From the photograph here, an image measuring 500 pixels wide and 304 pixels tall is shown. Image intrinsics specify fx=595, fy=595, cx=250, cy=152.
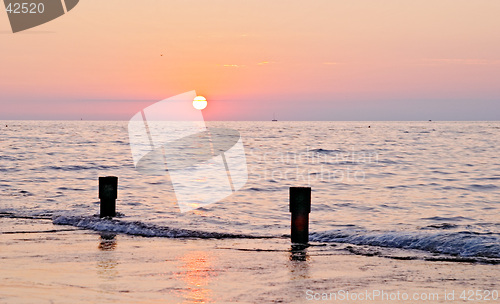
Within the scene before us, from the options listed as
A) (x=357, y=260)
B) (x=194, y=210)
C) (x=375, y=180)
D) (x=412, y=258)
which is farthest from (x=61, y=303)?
(x=375, y=180)

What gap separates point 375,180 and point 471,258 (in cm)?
1994

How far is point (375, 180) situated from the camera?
98.7ft

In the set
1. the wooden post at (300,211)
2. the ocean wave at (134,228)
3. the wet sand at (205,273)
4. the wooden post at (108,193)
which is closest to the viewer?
the wet sand at (205,273)

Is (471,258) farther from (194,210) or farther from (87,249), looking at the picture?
(194,210)

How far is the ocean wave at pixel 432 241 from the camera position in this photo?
1096 cm

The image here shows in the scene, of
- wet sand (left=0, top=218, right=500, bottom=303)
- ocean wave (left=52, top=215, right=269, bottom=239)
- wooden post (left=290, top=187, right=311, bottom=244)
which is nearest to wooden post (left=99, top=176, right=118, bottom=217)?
ocean wave (left=52, top=215, right=269, bottom=239)

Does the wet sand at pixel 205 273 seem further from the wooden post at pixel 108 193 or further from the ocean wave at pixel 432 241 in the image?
the wooden post at pixel 108 193

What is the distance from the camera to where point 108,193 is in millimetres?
14352

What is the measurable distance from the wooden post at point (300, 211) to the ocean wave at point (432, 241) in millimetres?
1173

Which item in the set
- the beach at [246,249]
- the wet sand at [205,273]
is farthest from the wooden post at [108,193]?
the wet sand at [205,273]

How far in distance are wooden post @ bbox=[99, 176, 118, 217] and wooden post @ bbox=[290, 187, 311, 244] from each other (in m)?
4.81

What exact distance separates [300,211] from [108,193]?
5184mm

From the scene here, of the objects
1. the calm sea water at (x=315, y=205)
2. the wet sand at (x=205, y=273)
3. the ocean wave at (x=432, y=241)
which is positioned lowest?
the calm sea water at (x=315, y=205)

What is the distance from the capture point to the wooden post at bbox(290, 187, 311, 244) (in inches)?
454
